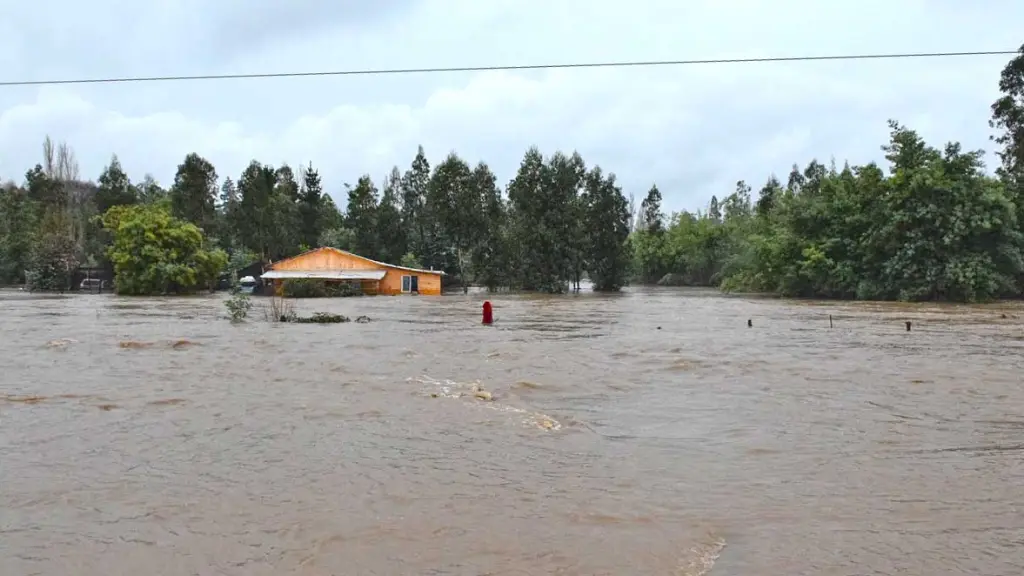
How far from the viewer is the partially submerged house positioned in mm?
49219

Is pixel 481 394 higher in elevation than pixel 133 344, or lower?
lower

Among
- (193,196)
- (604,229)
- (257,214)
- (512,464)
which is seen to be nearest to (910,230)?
(604,229)

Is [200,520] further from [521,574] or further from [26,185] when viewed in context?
[26,185]

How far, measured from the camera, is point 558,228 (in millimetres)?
54906

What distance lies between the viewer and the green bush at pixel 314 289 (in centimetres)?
4472

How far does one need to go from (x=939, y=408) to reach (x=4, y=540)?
9315 millimetres

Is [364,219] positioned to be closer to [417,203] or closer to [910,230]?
[417,203]

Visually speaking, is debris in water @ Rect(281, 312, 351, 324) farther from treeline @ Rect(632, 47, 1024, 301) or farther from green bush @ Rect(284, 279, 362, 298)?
treeline @ Rect(632, 47, 1024, 301)

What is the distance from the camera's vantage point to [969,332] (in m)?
19.5

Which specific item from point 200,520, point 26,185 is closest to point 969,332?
point 200,520

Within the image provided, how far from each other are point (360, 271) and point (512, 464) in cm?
4426

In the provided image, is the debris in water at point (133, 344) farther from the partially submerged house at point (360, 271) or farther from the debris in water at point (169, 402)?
the partially submerged house at point (360, 271)

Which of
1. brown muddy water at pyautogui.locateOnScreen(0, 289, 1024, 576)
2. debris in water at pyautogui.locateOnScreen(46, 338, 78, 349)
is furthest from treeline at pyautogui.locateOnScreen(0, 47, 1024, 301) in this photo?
debris in water at pyautogui.locateOnScreen(46, 338, 78, 349)

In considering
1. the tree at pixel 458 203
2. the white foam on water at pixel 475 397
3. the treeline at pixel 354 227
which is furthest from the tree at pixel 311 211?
the white foam on water at pixel 475 397
